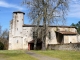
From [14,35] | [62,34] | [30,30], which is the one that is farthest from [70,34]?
[14,35]

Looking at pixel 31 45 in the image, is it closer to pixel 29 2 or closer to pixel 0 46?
pixel 0 46

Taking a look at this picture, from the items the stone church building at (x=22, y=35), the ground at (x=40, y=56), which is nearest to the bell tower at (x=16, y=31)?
the stone church building at (x=22, y=35)

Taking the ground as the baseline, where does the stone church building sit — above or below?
above

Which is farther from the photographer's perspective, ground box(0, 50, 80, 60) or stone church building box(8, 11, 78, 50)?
stone church building box(8, 11, 78, 50)

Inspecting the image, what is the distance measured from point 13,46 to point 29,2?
18700mm

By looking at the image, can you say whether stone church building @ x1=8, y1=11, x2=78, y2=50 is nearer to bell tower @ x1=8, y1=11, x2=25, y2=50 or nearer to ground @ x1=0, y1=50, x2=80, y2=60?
bell tower @ x1=8, y1=11, x2=25, y2=50

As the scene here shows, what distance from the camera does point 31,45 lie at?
6106 centimetres

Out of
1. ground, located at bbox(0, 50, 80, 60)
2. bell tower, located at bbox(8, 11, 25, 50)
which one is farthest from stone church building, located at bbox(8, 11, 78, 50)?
ground, located at bbox(0, 50, 80, 60)

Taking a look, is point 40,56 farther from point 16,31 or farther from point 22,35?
point 16,31

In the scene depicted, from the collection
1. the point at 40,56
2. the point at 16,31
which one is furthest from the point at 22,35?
the point at 40,56

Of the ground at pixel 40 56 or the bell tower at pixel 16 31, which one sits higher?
the bell tower at pixel 16 31

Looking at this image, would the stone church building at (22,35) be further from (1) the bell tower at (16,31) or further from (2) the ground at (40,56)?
(2) the ground at (40,56)

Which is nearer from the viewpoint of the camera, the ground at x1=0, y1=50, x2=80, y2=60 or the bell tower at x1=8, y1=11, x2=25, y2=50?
the ground at x1=0, y1=50, x2=80, y2=60

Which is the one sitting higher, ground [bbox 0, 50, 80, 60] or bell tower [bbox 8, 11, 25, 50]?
bell tower [bbox 8, 11, 25, 50]
